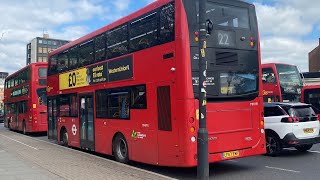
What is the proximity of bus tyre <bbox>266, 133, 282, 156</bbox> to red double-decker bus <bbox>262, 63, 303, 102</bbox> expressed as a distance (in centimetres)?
780

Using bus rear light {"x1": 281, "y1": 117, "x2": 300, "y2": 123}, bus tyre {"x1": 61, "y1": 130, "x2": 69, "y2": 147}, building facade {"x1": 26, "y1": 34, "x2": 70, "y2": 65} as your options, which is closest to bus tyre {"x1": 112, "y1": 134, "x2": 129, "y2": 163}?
bus tyre {"x1": 61, "y1": 130, "x2": 69, "y2": 147}

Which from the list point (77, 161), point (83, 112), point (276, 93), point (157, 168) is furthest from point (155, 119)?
point (276, 93)

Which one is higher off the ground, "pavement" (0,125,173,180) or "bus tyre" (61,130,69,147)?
"bus tyre" (61,130,69,147)

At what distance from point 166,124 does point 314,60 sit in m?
56.6

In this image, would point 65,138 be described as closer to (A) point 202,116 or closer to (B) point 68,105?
(B) point 68,105

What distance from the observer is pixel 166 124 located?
9359 mm

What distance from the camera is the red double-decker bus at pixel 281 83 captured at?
2019 centimetres

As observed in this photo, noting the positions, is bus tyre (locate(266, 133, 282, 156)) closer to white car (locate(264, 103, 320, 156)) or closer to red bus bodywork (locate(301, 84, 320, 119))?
white car (locate(264, 103, 320, 156))

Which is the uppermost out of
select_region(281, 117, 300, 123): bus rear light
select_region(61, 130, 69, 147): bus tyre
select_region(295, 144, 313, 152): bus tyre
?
select_region(281, 117, 300, 123): bus rear light

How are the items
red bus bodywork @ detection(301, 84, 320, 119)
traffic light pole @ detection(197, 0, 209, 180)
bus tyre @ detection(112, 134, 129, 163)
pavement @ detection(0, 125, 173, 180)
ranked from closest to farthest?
1. traffic light pole @ detection(197, 0, 209, 180)
2. pavement @ detection(0, 125, 173, 180)
3. bus tyre @ detection(112, 134, 129, 163)
4. red bus bodywork @ detection(301, 84, 320, 119)

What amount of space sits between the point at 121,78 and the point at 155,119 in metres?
2.15

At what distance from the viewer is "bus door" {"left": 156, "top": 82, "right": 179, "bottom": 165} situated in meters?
9.07

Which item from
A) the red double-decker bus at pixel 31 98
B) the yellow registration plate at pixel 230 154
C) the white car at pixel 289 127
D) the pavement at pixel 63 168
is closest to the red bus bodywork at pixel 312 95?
the white car at pixel 289 127

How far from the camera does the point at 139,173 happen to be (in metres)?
9.34
